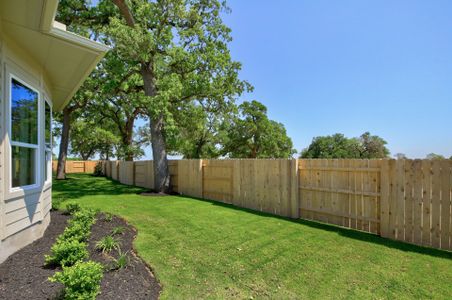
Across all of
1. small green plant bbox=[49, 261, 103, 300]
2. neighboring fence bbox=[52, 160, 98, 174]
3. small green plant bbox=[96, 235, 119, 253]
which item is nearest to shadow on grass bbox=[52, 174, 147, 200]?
small green plant bbox=[96, 235, 119, 253]

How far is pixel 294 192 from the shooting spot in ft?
24.7

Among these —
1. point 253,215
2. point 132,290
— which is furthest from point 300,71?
point 132,290

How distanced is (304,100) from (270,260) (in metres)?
25.0

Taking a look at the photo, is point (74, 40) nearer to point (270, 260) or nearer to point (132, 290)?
point (132, 290)

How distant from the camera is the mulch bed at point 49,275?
3.08 metres

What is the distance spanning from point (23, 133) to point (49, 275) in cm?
232

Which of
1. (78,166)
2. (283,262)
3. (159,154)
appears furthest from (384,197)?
(78,166)

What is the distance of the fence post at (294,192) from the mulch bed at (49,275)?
14.3 feet

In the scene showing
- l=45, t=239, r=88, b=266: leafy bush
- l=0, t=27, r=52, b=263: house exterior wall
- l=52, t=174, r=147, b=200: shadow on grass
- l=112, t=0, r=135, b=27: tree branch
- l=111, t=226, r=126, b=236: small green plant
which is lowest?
l=52, t=174, r=147, b=200: shadow on grass

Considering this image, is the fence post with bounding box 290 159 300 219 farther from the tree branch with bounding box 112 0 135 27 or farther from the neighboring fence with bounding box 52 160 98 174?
the neighboring fence with bounding box 52 160 98 174

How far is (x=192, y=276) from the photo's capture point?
13.0 feet

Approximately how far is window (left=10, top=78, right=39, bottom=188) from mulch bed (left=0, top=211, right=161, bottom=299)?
107 centimetres

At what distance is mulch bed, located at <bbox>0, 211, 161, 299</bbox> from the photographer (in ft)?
10.1

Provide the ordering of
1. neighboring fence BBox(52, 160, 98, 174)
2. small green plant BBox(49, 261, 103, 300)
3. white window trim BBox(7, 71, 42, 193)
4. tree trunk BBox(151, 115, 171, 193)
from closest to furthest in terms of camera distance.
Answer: small green plant BBox(49, 261, 103, 300) → white window trim BBox(7, 71, 42, 193) → tree trunk BBox(151, 115, 171, 193) → neighboring fence BBox(52, 160, 98, 174)
